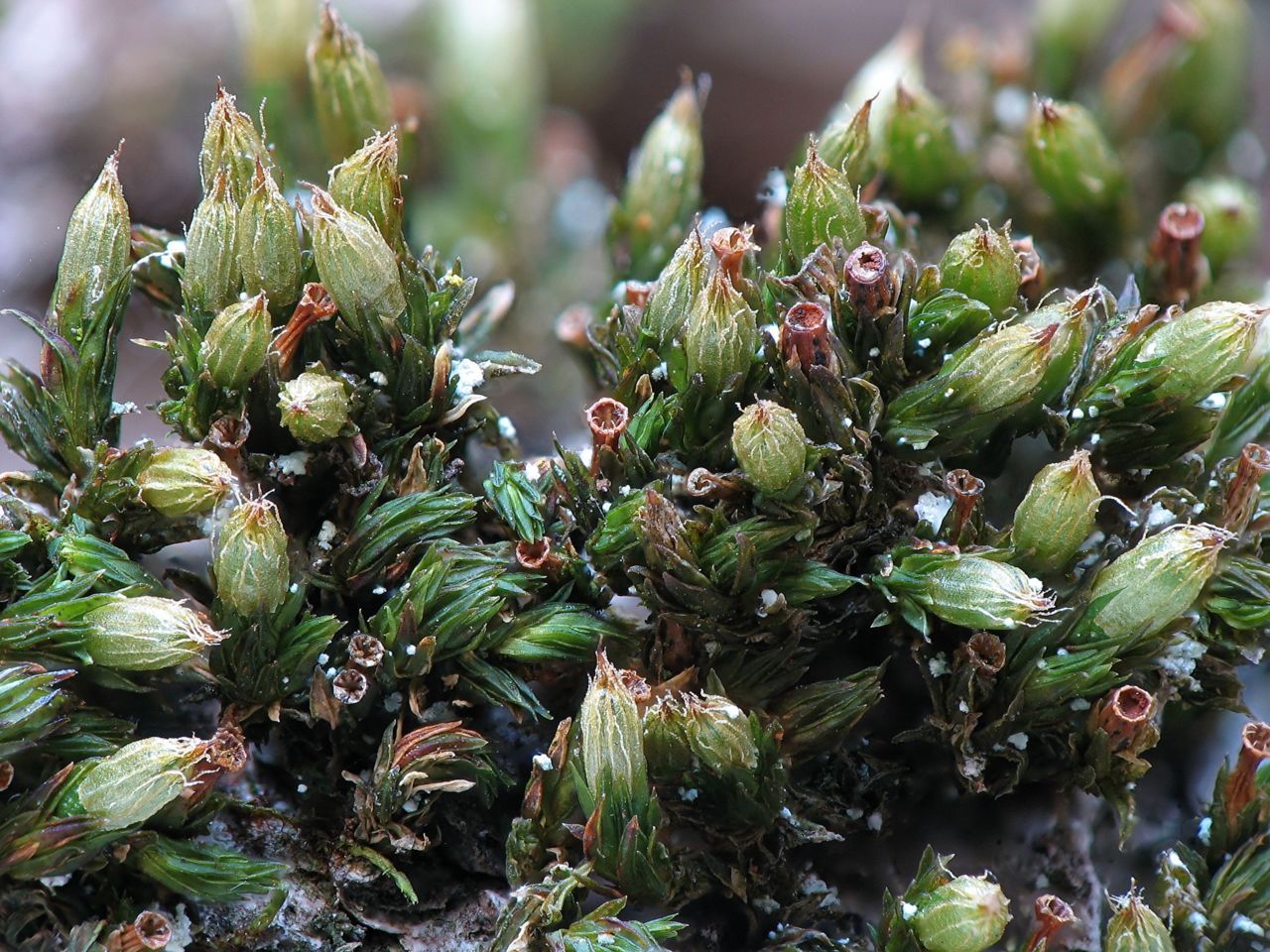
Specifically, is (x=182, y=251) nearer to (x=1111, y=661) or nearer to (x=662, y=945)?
(x=662, y=945)

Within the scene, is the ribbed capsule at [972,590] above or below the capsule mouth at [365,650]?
below

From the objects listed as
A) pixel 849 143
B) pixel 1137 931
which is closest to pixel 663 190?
pixel 849 143

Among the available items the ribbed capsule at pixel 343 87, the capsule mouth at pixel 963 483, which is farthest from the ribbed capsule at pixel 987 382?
the ribbed capsule at pixel 343 87

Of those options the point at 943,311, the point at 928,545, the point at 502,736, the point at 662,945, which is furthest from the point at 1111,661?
the point at 502,736

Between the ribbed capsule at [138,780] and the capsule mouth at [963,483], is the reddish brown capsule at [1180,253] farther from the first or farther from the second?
the ribbed capsule at [138,780]

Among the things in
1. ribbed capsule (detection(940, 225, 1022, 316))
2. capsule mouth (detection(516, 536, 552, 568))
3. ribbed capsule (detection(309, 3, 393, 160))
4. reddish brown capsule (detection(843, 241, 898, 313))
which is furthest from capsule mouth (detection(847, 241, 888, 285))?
ribbed capsule (detection(309, 3, 393, 160))

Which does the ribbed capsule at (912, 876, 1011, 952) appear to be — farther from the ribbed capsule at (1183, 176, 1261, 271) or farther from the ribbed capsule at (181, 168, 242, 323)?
the ribbed capsule at (1183, 176, 1261, 271)
